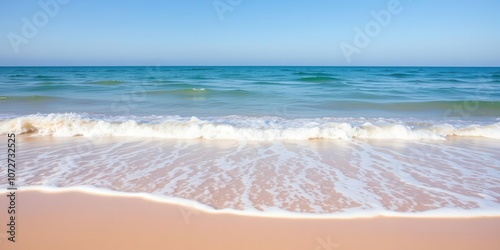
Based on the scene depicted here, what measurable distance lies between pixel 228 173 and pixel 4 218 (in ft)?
9.59

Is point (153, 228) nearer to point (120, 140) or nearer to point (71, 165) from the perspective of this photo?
point (71, 165)

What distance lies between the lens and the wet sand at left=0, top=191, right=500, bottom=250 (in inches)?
116

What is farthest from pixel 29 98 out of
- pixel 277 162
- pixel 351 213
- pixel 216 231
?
pixel 351 213

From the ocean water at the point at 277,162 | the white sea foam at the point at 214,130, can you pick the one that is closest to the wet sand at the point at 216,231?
the ocean water at the point at 277,162

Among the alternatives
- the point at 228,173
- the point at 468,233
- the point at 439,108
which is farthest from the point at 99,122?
the point at 439,108

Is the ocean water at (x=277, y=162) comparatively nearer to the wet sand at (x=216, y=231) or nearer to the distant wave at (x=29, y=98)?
the wet sand at (x=216, y=231)

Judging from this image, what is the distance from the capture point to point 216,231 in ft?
10.4

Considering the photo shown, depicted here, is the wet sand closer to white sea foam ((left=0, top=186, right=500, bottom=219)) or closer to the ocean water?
white sea foam ((left=0, top=186, right=500, bottom=219))

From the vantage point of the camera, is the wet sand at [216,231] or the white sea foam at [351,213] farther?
the white sea foam at [351,213]

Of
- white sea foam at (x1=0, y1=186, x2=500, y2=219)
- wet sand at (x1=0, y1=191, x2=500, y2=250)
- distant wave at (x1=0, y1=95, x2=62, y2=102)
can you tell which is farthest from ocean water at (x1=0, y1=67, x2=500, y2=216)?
distant wave at (x1=0, y1=95, x2=62, y2=102)

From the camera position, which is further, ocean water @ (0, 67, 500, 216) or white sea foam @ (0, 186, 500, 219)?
ocean water @ (0, 67, 500, 216)

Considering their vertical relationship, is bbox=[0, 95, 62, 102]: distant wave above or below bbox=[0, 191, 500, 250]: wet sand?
above

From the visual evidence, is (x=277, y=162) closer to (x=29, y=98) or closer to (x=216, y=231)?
(x=216, y=231)

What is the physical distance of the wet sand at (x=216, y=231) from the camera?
2953 millimetres
